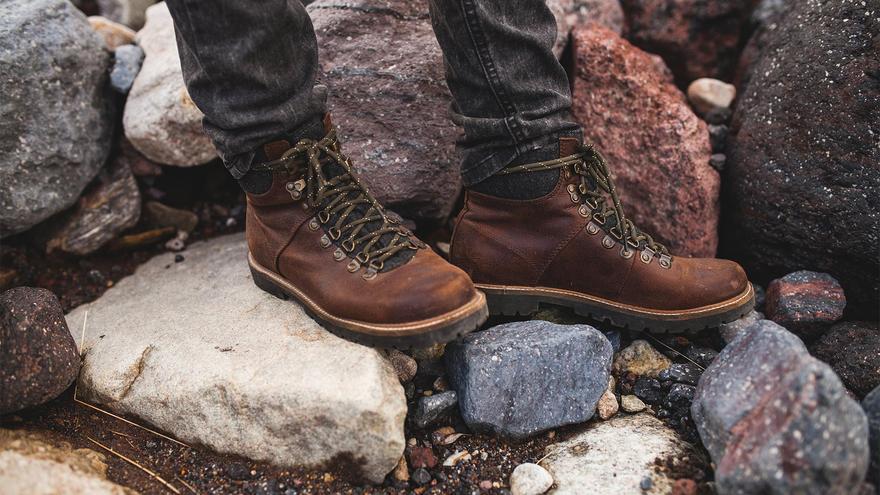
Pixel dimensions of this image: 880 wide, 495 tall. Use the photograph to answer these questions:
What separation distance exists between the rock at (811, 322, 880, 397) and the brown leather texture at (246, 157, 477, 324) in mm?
1328

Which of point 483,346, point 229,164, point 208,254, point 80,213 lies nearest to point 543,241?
point 483,346

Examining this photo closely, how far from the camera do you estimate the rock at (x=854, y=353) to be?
212cm

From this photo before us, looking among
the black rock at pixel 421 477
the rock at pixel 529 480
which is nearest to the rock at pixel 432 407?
the black rock at pixel 421 477

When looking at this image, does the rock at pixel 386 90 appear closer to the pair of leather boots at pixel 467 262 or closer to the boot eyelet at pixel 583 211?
the pair of leather boots at pixel 467 262

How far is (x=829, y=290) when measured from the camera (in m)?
2.31

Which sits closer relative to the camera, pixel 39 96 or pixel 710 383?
pixel 710 383

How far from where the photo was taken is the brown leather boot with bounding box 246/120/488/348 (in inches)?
69.1

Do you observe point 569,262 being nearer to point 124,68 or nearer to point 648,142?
point 648,142

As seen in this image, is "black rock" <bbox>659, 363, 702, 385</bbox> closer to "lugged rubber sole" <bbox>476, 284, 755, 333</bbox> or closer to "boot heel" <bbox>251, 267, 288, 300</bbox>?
"lugged rubber sole" <bbox>476, 284, 755, 333</bbox>

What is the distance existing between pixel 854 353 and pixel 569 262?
104cm

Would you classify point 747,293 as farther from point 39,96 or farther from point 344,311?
point 39,96

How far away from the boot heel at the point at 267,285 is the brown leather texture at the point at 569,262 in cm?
64

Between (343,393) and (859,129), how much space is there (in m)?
1.95

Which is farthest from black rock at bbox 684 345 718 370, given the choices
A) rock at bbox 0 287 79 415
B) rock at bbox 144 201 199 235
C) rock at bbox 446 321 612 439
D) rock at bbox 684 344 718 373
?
rock at bbox 144 201 199 235
